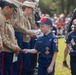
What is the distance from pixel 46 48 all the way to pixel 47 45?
0.22 feet

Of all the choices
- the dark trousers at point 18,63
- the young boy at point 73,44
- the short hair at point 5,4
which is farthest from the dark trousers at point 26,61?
the short hair at point 5,4

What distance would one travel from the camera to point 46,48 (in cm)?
685

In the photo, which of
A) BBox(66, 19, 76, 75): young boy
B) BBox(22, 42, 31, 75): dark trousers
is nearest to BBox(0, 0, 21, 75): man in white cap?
BBox(22, 42, 31, 75): dark trousers

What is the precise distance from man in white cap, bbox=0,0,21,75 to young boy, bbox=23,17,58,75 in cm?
53

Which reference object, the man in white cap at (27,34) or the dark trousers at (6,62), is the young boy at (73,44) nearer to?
the man in white cap at (27,34)

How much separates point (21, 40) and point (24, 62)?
73 cm

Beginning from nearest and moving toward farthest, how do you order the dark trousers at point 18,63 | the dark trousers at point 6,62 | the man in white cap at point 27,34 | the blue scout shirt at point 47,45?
1. the dark trousers at point 6,62
2. the blue scout shirt at point 47,45
3. the dark trousers at point 18,63
4. the man in white cap at point 27,34

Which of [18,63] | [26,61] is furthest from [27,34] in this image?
[26,61]

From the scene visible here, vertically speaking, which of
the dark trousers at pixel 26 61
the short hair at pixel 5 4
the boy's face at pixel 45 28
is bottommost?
the dark trousers at pixel 26 61

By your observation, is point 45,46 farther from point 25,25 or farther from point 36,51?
point 25,25

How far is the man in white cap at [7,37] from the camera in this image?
6.39m

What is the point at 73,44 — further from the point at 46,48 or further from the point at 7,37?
the point at 7,37

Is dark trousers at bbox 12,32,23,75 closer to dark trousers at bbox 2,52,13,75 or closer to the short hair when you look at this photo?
dark trousers at bbox 2,52,13,75

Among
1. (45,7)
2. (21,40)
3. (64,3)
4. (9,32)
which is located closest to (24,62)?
(21,40)
